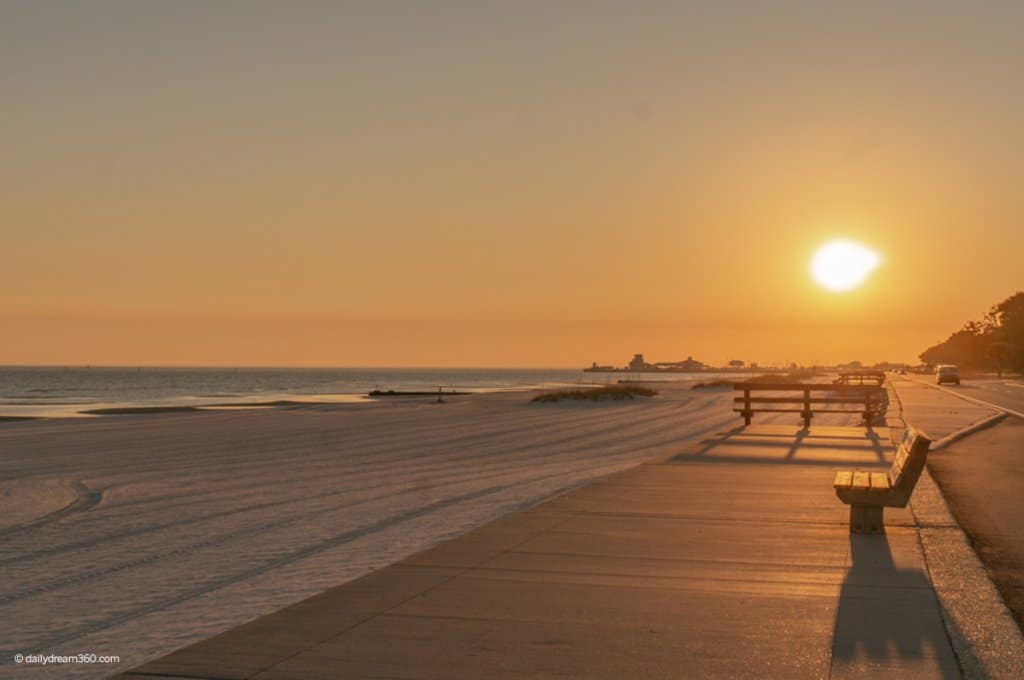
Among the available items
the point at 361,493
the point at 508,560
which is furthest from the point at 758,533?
the point at 361,493

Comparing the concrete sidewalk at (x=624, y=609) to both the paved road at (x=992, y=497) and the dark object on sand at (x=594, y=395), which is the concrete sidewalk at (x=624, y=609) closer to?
the paved road at (x=992, y=497)

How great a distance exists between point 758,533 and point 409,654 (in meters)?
5.78

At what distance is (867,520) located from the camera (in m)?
11.6

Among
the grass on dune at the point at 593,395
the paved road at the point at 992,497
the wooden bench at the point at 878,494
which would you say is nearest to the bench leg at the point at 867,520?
the wooden bench at the point at 878,494

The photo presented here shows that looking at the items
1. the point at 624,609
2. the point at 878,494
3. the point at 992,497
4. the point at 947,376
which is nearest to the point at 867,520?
the point at 878,494

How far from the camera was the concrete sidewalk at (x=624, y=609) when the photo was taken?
22.2 feet

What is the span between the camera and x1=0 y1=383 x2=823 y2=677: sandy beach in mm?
9047

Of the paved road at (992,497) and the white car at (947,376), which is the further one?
the white car at (947,376)

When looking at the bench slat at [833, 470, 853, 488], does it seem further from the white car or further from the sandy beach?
the white car

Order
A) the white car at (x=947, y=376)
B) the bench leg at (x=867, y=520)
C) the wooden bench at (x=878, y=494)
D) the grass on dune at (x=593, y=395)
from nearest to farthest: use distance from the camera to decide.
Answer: the wooden bench at (x=878, y=494) → the bench leg at (x=867, y=520) → the grass on dune at (x=593, y=395) → the white car at (x=947, y=376)

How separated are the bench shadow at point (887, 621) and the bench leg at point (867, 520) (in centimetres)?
119

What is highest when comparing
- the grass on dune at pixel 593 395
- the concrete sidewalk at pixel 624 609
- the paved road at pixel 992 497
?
the grass on dune at pixel 593 395

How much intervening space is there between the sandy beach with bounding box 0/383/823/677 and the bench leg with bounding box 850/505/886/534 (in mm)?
4301

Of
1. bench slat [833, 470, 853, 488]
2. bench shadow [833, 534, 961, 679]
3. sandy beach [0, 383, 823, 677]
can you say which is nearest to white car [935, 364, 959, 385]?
sandy beach [0, 383, 823, 677]
